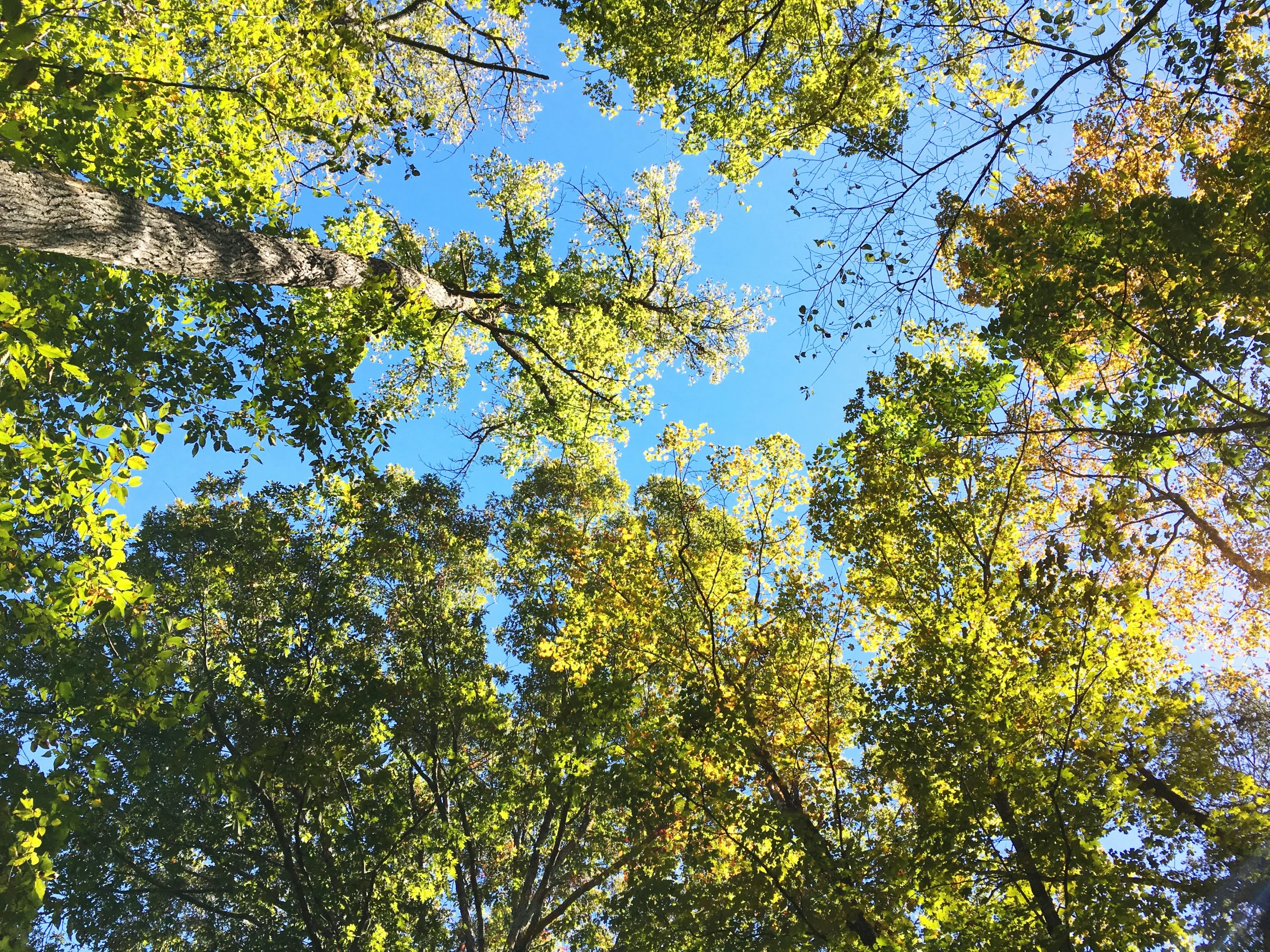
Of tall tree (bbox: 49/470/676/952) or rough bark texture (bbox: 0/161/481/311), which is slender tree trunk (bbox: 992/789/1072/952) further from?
rough bark texture (bbox: 0/161/481/311)

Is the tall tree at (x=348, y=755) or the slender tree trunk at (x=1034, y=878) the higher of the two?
the tall tree at (x=348, y=755)

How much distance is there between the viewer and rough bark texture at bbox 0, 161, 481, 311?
149 inches

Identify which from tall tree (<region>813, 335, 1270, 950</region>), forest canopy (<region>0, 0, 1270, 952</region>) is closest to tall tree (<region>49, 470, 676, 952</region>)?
forest canopy (<region>0, 0, 1270, 952</region>)

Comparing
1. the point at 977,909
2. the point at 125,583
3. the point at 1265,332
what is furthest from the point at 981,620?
the point at 125,583

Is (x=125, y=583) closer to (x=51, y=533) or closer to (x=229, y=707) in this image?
(x=51, y=533)

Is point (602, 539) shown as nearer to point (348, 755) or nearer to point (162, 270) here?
point (348, 755)

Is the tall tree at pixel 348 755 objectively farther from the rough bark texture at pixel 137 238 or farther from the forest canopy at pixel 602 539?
the rough bark texture at pixel 137 238

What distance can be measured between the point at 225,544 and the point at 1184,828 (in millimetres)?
14462

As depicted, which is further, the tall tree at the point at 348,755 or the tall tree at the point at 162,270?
the tall tree at the point at 348,755

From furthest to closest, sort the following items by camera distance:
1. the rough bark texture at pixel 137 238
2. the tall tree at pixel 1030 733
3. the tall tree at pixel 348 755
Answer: the tall tree at pixel 348 755, the tall tree at pixel 1030 733, the rough bark texture at pixel 137 238

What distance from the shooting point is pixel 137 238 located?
4254 millimetres

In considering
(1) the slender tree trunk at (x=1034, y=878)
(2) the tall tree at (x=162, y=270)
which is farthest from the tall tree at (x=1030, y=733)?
(2) the tall tree at (x=162, y=270)

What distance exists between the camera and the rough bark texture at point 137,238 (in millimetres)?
3775

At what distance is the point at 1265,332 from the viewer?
4449mm
